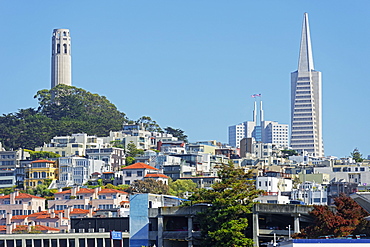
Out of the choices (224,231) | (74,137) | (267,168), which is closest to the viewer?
(224,231)

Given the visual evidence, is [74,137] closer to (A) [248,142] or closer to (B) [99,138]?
(B) [99,138]

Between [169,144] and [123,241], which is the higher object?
[169,144]

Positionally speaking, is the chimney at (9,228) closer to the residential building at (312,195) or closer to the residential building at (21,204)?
the residential building at (21,204)

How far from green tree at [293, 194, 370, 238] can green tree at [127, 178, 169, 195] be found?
6009 centimetres

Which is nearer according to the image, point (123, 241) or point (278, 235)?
point (278, 235)

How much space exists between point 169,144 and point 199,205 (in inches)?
4312

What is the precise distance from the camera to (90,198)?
123m

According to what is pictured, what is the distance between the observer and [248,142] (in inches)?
7633

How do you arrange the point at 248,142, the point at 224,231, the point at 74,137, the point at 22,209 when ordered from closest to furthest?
the point at 224,231 < the point at 22,209 < the point at 74,137 < the point at 248,142

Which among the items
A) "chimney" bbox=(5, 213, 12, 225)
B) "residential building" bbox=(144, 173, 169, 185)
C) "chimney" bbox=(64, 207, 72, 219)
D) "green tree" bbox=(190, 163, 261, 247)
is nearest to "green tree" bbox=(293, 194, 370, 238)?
"green tree" bbox=(190, 163, 261, 247)

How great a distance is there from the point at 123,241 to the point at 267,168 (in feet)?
246

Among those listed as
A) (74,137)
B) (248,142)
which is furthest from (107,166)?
(248,142)

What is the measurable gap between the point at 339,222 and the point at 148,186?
215 feet

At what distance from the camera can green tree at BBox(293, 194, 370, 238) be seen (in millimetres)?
62719
